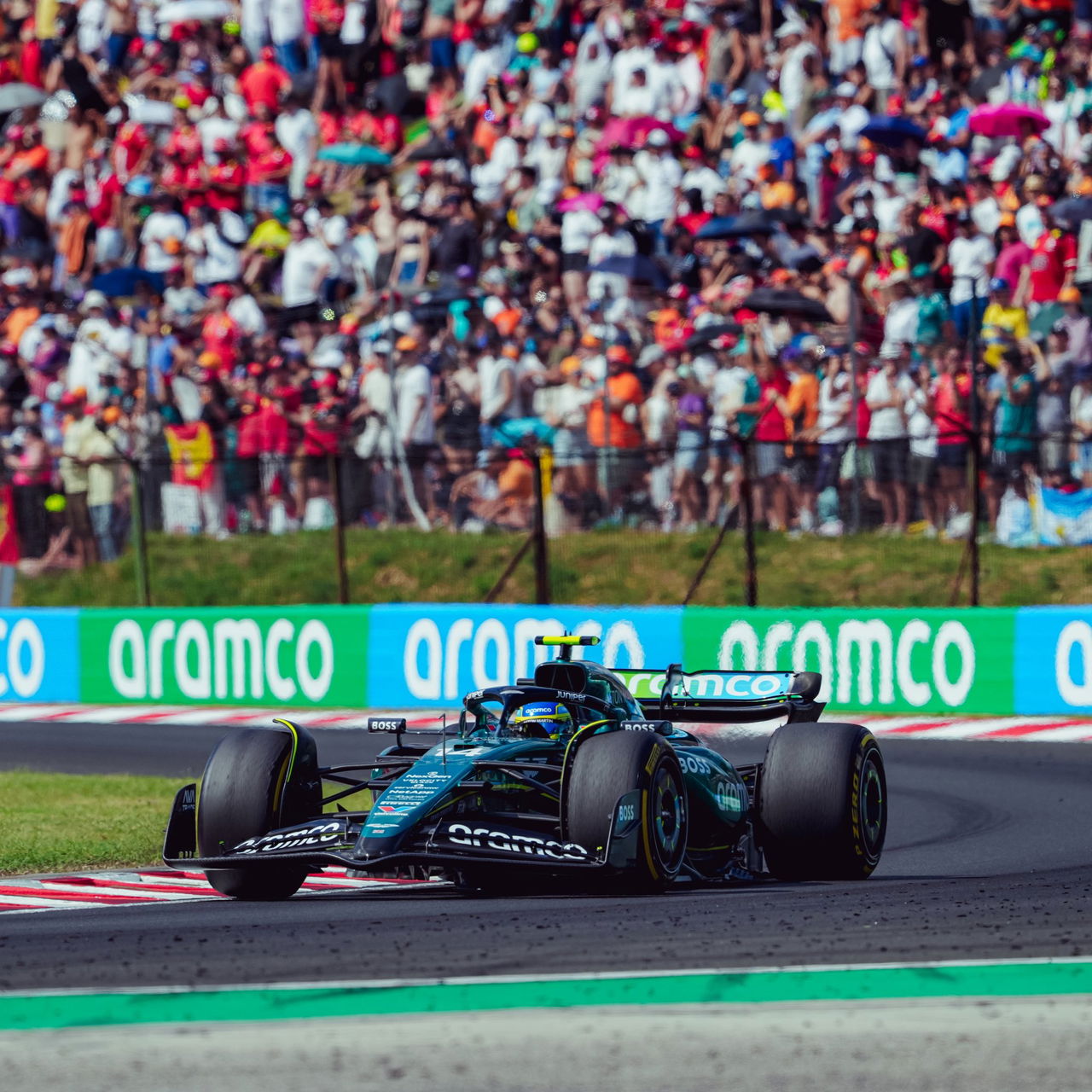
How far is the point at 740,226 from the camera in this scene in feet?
63.7

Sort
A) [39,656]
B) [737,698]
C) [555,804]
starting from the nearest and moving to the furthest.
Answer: [555,804] < [737,698] < [39,656]

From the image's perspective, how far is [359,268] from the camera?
2241 centimetres

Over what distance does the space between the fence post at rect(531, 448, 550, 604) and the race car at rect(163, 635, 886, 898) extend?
8.13m

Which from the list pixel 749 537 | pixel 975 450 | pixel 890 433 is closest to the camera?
pixel 975 450

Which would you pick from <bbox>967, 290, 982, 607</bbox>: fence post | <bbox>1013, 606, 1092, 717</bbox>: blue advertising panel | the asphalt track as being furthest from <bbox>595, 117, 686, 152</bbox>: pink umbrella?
the asphalt track

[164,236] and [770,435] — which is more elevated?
[164,236]

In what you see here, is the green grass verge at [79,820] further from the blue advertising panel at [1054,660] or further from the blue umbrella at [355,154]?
the blue umbrella at [355,154]


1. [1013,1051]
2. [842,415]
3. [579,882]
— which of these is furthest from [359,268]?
[1013,1051]

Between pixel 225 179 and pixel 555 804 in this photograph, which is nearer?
pixel 555 804

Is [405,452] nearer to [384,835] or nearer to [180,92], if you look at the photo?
[180,92]

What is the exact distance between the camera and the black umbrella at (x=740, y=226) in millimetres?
19297

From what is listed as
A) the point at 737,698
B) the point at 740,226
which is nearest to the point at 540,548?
the point at 740,226

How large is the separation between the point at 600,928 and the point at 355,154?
17.4 meters

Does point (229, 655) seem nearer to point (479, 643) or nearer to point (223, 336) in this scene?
point (479, 643)
